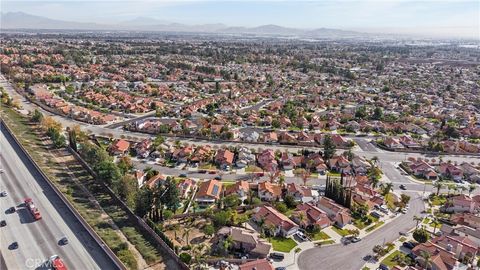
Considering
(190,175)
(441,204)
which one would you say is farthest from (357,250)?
(190,175)

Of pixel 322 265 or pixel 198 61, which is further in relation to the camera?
pixel 198 61

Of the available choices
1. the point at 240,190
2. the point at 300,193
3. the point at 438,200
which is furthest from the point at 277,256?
the point at 438,200

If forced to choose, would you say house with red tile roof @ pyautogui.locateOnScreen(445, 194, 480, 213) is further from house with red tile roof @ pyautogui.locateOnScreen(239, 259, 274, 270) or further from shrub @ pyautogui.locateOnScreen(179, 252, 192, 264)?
shrub @ pyautogui.locateOnScreen(179, 252, 192, 264)

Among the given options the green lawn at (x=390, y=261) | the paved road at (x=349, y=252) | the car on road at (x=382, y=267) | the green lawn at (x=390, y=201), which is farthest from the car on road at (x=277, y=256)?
the green lawn at (x=390, y=201)

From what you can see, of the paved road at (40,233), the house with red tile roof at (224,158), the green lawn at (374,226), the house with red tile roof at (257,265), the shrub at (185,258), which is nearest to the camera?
the paved road at (40,233)

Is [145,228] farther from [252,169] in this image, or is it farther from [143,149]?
[143,149]

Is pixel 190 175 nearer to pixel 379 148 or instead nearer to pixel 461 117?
pixel 379 148

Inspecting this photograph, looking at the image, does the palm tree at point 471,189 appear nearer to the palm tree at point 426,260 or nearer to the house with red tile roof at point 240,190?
the palm tree at point 426,260
